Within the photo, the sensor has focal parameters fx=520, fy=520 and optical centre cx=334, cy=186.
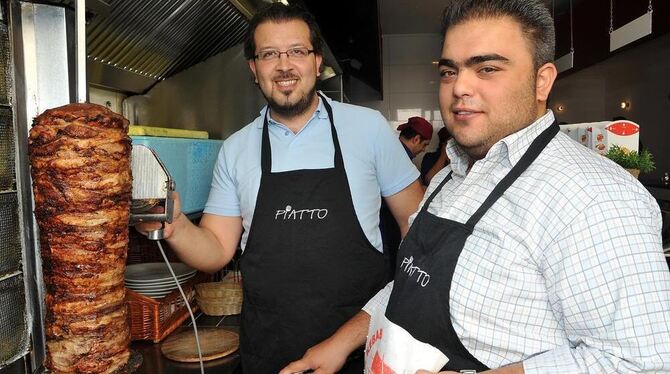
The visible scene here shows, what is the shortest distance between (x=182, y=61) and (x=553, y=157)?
1813 mm

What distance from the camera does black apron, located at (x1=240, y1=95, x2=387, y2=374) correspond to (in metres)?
1.54

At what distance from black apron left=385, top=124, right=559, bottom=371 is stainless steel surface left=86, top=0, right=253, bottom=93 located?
1137 millimetres

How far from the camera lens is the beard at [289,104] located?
1.56 metres

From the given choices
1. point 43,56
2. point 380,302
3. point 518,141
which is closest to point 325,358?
point 380,302

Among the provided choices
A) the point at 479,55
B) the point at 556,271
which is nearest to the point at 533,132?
the point at 479,55

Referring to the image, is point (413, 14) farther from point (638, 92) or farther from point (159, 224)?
point (159, 224)

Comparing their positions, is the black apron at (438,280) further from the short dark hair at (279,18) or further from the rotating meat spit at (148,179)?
the short dark hair at (279,18)

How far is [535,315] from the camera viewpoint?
869 mm

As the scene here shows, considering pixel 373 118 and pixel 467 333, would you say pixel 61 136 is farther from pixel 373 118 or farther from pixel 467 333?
pixel 373 118

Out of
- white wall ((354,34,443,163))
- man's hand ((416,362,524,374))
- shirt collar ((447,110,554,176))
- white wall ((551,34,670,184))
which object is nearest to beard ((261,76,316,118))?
shirt collar ((447,110,554,176))

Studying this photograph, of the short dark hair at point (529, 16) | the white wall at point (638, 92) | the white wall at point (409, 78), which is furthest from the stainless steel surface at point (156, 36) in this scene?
the white wall at point (409, 78)

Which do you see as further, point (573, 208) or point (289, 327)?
point (289, 327)

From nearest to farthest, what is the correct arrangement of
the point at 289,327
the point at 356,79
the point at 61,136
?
the point at 61,136 < the point at 289,327 < the point at 356,79

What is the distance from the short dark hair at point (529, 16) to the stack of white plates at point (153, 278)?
1372 mm
